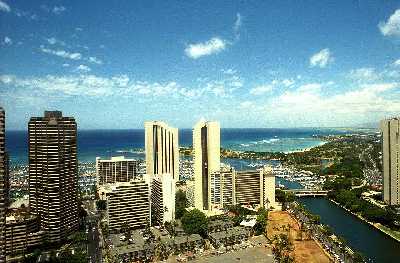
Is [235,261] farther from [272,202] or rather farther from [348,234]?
[272,202]

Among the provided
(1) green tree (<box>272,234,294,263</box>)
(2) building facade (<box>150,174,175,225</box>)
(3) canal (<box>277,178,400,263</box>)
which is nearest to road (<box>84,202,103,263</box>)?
(2) building facade (<box>150,174,175,225</box>)

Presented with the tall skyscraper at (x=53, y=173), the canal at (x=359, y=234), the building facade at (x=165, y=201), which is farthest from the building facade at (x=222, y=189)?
the tall skyscraper at (x=53, y=173)

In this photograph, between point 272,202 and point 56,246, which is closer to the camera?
point 56,246

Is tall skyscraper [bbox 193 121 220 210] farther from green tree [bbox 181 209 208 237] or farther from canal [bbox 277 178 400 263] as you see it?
canal [bbox 277 178 400 263]

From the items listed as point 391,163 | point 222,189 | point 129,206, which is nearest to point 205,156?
point 222,189

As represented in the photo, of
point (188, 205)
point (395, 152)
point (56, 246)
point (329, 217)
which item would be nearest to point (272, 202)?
point (329, 217)

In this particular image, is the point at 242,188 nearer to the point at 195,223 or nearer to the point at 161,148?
the point at 195,223
